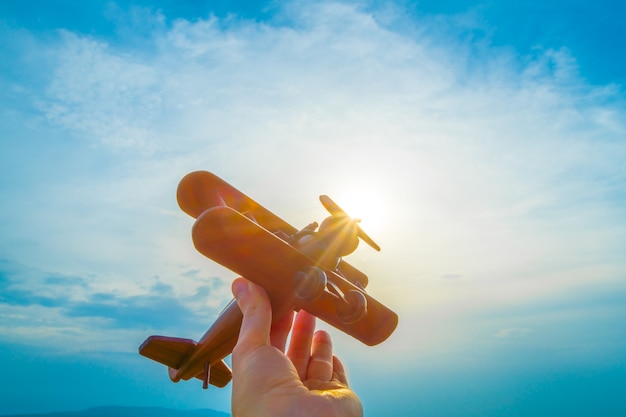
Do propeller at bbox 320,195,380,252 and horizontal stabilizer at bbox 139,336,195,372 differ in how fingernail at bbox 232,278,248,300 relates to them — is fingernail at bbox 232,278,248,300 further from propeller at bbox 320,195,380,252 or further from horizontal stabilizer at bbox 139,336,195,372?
horizontal stabilizer at bbox 139,336,195,372

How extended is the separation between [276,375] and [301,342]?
191 centimetres

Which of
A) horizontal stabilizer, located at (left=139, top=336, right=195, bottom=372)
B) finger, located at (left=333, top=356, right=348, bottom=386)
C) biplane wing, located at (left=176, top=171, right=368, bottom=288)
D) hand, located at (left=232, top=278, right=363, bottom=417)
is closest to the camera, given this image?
hand, located at (left=232, top=278, right=363, bottom=417)

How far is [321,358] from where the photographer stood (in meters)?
5.54

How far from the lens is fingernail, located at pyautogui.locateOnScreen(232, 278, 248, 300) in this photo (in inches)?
214

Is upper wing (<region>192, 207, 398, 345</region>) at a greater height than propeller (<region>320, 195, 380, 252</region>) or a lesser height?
lesser

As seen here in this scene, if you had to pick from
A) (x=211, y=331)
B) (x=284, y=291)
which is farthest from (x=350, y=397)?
(x=211, y=331)

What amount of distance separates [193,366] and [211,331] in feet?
3.95

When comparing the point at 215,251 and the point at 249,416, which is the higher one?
the point at 215,251

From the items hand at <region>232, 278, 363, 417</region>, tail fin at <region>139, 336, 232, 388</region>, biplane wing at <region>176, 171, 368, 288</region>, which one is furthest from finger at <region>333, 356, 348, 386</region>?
tail fin at <region>139, 336, 232, 388</region>

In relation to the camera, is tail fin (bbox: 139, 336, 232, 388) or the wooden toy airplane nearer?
the wooden toy airplane

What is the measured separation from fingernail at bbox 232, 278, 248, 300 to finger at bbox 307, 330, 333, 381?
1.31 meters

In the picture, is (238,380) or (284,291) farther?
(284,291)

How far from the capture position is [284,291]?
583 centimetres

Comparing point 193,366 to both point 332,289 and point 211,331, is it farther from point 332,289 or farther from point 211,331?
point 332,289
